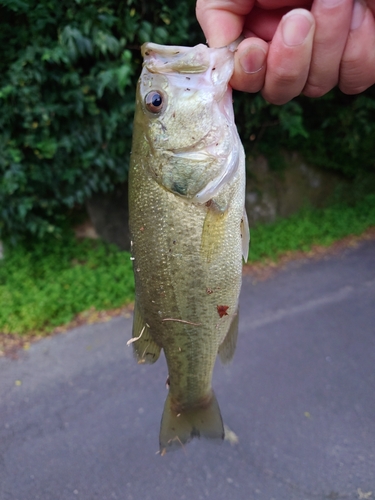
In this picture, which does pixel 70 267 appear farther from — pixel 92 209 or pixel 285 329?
pixel 285 329

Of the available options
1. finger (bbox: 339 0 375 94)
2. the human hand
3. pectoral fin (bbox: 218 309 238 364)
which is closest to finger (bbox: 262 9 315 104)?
the human hand

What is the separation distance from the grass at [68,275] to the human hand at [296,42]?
3.45 meters

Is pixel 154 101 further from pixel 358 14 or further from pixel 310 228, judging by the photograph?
pixel 310 228

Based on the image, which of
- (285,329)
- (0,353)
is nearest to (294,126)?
(285,329)

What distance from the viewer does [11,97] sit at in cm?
385

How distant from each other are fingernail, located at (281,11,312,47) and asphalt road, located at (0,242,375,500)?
2.86m

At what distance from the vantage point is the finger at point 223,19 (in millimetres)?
1573

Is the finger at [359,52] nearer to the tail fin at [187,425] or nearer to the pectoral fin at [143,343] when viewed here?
the pectoral fin at [143,343]

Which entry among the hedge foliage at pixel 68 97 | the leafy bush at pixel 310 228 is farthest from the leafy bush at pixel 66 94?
the leafy bush at pixel 310 228

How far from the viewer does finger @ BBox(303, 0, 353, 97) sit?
1284 millimetres

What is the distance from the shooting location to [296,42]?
1329mm

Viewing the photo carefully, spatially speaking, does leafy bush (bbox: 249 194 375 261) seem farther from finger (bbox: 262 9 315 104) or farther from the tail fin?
finger (bbox: 262 9 315 104)

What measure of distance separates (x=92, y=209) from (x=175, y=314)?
12.6 feet

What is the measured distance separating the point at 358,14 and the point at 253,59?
1.26 ft
